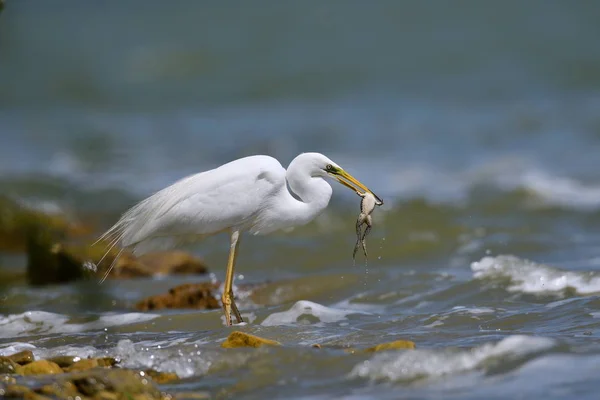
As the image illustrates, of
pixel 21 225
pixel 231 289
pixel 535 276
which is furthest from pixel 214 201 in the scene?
pixel 21 225

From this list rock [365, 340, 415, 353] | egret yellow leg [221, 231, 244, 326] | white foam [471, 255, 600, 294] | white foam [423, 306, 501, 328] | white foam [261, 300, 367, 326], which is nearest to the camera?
rock [365, 340, 415, 353]

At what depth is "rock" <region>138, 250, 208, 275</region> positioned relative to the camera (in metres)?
8.91

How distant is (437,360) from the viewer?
4.86 meters

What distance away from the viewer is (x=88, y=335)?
629cm

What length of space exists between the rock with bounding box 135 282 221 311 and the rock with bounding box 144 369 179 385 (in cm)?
217

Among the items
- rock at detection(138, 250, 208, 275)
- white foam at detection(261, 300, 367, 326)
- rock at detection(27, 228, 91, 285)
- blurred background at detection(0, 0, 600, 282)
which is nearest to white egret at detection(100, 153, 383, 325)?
white foam at detection(261, 300, 367, 326)

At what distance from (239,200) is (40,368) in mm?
1864

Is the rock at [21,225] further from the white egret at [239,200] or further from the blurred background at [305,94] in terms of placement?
the white egret at [239,200]

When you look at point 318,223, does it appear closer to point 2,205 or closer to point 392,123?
point 2,205

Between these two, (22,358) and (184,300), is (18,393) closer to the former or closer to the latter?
(22,358)

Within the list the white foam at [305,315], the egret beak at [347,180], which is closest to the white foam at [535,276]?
the white foam at [305,315]

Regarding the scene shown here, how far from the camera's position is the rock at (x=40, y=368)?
489 cm

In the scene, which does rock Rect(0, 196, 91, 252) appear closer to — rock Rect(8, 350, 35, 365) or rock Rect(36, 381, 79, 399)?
rock Rect(8, 350, 35, 365)

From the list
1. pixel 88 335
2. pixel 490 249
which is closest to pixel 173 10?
pixel 490 249
